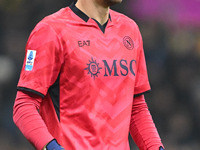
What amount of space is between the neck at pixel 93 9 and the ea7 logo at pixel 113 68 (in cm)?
25

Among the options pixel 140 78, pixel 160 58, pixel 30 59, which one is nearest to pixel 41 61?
pixel 30 59

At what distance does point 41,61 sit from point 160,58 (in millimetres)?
4933

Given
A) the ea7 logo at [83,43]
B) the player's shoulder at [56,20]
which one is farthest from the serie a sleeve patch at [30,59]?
the ea7 logo at [83,43]

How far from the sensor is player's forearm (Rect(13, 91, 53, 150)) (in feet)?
7.81

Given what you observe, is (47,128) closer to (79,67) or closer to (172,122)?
(79,67)

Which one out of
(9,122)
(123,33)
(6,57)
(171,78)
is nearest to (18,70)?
(6,57)

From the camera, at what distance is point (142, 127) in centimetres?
Result: 279

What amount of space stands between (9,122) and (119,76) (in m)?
4.08

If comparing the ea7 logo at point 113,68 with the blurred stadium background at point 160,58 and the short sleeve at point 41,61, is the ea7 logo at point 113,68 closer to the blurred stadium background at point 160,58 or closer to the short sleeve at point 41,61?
the short sleeve at point 41,61

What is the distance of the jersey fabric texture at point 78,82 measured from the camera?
2480 millimetres

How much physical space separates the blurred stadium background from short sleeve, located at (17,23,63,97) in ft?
13.1

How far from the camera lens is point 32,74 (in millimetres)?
2463

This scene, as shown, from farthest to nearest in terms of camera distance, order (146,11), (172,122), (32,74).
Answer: (146,11)
(172,122)
(32,74)

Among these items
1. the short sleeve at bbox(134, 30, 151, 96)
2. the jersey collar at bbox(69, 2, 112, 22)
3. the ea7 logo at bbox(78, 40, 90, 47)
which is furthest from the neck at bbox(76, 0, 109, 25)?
the short sleeve at bbox(134, 30, 151, 96)
